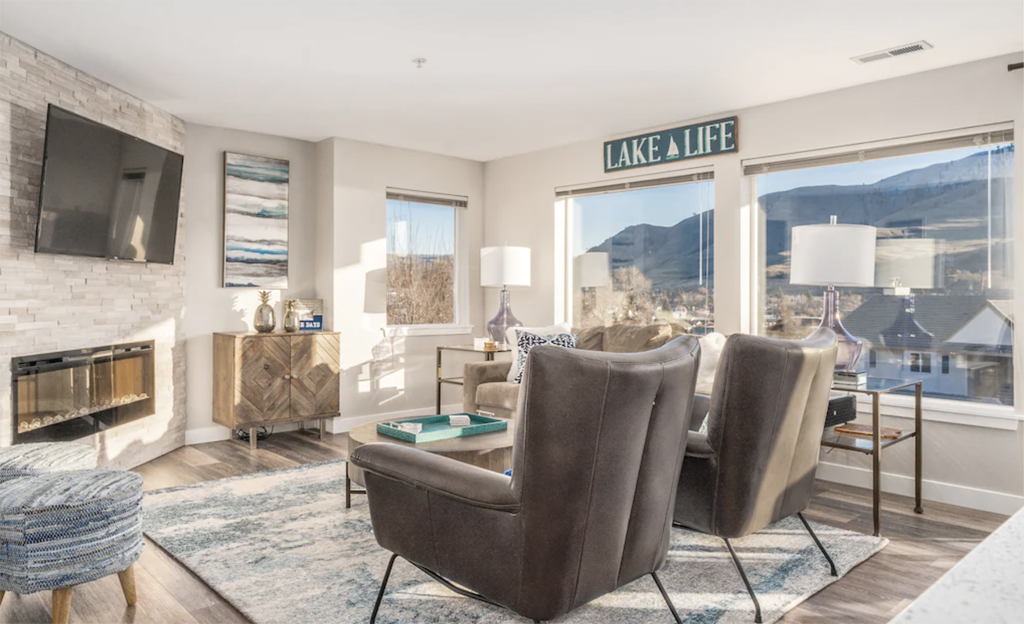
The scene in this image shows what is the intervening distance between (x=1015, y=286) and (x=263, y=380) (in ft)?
15.8

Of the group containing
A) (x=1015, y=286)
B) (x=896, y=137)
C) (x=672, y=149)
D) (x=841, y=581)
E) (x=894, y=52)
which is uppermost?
(x=894, y=52)

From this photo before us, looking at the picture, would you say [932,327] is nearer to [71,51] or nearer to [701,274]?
[701,274]

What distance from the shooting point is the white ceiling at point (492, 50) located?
313 cm

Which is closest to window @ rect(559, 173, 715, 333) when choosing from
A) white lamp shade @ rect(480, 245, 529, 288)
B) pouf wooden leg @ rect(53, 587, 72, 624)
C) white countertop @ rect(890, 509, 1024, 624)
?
white lamp shade @ rect(480, 245, 529, 288)

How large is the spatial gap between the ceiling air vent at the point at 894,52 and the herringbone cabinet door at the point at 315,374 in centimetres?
409

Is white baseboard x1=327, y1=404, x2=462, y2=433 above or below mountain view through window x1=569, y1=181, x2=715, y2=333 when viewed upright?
below

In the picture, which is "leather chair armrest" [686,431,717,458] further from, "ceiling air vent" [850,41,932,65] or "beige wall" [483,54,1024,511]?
"ceiling air vent" [850,41,932,65]

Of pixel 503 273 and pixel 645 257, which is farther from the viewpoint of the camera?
pixel 503 273

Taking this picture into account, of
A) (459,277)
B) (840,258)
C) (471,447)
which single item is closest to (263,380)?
(459,277)

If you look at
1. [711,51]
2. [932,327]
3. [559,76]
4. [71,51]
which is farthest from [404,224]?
[932,327]

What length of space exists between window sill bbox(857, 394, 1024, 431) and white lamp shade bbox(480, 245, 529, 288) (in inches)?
107

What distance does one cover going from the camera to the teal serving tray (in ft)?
10.7

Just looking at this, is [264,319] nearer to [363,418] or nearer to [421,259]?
[363,418]

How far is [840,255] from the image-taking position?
11.8 ft
